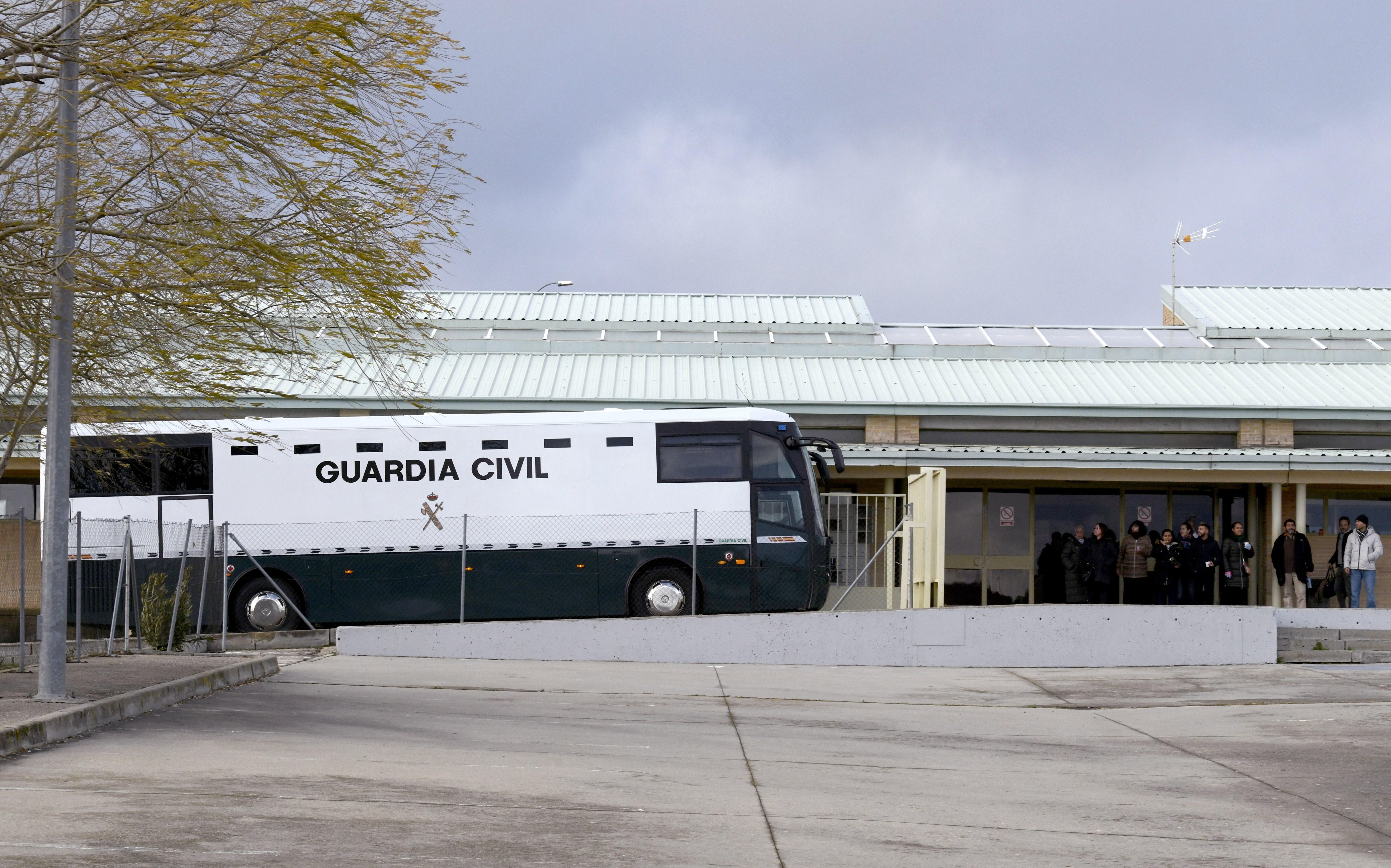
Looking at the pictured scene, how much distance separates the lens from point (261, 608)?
760 inches

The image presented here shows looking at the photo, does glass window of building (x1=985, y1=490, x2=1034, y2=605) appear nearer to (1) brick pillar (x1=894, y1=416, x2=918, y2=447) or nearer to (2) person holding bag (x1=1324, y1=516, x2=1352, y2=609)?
(1) brick pillar (x1=894, y1=416, x2=918, y2=447)

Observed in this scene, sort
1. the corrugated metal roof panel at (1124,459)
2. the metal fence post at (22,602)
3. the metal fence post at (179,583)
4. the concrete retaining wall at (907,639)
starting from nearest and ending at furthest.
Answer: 1. the metal fence post at (22,602)
2. the metal fence post at (179,583)
3. the concrete retaining wall at (907,639)
4. the corrugated metal roof panel at (1124,459)

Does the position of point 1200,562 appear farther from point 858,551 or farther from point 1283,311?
point 1283,311

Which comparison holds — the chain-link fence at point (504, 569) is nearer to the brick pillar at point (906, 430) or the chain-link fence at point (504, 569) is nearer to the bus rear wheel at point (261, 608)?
the bus rear wheel at point (261, 608)

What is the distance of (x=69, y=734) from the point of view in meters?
9.12

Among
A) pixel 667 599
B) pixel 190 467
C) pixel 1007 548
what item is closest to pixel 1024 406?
pixel 1007 548

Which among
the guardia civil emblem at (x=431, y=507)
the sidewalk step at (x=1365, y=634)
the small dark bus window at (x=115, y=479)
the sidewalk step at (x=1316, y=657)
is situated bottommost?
the sidewalk step at (x=1316, y=657)

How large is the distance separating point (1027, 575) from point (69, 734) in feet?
62.7

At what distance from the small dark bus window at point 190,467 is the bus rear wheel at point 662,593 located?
21.0 feet

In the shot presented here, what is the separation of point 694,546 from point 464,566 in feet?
10.5

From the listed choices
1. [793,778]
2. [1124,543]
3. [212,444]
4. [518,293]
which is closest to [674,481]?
[212,444]

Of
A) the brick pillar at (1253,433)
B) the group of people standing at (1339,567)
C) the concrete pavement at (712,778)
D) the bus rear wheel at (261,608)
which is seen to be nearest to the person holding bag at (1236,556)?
the group of people standing at (1339,567)

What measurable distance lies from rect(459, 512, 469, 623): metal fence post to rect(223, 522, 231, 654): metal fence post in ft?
9.93

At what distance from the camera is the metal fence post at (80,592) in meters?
13.5
